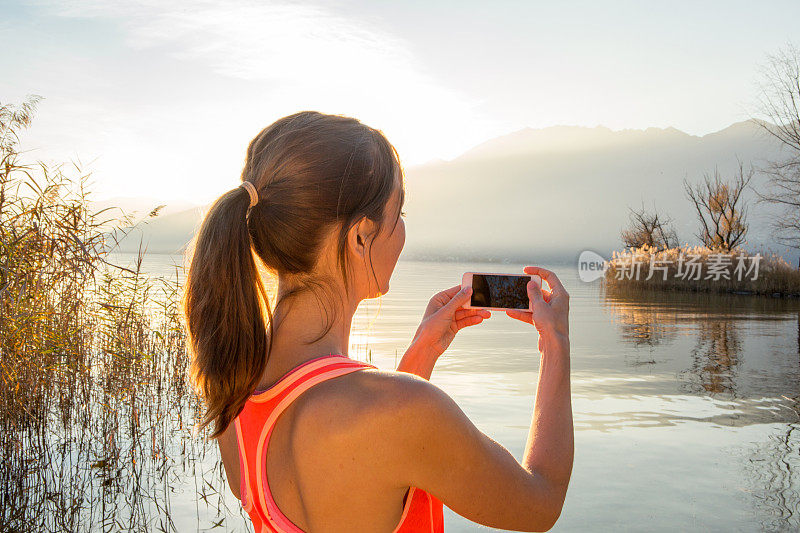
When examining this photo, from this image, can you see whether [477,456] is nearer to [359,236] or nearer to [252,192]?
[359,236]

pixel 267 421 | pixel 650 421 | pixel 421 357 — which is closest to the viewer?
pixel 267 421

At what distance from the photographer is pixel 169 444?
5121 millimetres

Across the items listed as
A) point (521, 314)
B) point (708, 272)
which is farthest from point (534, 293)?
point (708, 272)

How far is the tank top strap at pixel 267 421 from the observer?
1077 mm

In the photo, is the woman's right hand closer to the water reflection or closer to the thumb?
the thumb

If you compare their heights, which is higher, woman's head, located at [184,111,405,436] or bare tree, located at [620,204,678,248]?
bare tree, located at [620,204,678,248]

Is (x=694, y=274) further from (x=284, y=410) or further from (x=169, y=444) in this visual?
(x=284, y=410)

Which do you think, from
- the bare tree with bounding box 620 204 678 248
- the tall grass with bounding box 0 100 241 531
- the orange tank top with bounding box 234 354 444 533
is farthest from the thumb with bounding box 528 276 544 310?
the bare tree with bounding box 620 204 678 248

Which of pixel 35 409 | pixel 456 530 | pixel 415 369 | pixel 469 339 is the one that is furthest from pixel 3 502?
pixel 469 339

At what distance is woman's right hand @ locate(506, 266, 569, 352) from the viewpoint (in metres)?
1.35

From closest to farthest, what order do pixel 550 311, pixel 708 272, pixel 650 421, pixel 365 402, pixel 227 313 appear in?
pixel 365 402 < pixel 227 313 < pixel 550 311 < pixel 650 421 < pixel 708 272

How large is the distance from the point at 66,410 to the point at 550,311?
519 centimetres

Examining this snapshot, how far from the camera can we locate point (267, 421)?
43.5 inches

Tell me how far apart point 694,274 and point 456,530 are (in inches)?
930
